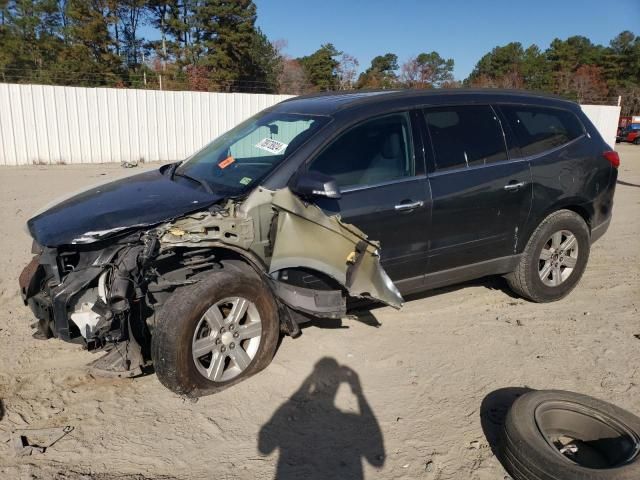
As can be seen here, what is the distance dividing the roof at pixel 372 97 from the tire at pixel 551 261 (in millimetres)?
1191

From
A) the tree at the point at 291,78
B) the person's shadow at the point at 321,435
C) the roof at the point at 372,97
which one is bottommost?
the person's shadow at the point at 321,435

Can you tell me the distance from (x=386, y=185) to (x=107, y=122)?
41.4 ft

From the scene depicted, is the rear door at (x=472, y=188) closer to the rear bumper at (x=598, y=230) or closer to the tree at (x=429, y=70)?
the rear bumper at (x=598, y=230)

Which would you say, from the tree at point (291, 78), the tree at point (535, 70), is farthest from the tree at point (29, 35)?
the tree at point (535, 70)

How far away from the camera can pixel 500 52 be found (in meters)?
63.9

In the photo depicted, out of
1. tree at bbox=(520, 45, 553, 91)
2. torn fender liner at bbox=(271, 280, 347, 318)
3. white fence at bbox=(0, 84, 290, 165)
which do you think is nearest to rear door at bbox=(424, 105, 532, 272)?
torn fender liner at bbox=(271, 280, 347, 318)

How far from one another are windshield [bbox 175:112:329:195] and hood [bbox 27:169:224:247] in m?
0.19

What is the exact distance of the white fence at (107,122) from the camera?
43.6 feet

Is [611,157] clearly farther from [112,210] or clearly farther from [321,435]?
[112,210]

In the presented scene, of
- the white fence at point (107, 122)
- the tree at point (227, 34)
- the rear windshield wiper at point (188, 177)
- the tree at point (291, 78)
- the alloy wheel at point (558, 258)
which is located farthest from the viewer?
the tree at point (291, 78)

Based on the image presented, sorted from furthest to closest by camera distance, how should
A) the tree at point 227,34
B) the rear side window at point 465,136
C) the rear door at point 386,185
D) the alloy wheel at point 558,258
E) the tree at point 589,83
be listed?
the tree at point 589,83 < the tree at point 227,34 < the alloy wheel at point 558,258 < the rear side window at point 465,136 < the rear door at point 386,185

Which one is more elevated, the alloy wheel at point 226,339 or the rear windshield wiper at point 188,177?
the rear windshield wiper at point 188,177

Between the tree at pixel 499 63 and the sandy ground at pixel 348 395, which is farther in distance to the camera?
the tree at pixel 499 63

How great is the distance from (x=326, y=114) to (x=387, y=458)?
7.92 ft
